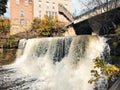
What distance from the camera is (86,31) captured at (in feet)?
106

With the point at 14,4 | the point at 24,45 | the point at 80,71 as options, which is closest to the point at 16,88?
the point at 80,71

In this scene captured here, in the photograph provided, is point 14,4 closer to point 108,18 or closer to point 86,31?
point 86,31

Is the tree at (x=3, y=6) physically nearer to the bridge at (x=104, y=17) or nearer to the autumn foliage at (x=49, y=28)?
the autumn foliage at (x=49, y=28)

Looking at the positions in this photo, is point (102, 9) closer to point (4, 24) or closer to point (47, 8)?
point (4, 24)

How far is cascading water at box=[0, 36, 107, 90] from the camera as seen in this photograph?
11.6 metres

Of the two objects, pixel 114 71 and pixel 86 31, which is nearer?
pixel 114 71

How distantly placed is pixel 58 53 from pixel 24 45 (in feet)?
21.6

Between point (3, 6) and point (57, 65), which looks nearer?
point (57, 65)

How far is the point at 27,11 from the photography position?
40.1 m

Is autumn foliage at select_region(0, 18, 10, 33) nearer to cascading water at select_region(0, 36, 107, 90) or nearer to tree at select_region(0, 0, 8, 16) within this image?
tree at select_region(0, 0, 8, 16)

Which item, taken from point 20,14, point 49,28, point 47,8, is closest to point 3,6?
point 20,14

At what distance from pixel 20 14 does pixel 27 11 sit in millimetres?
1462

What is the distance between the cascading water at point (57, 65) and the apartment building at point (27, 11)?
57.1 ft

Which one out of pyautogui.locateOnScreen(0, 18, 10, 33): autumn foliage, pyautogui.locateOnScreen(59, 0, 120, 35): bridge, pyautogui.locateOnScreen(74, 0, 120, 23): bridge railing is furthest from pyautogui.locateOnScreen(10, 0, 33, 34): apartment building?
pyautogui.locateOnScreen(74, 0, 120, 23): bridge railing
